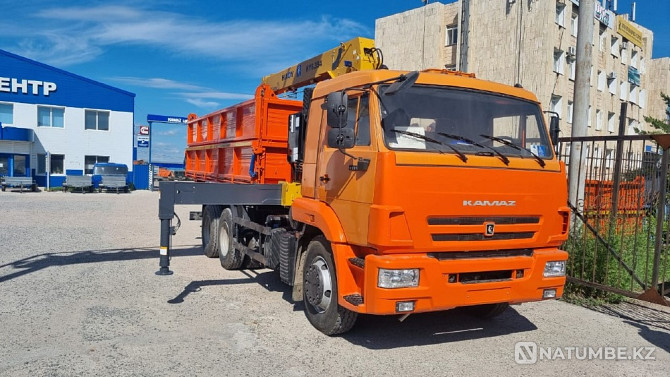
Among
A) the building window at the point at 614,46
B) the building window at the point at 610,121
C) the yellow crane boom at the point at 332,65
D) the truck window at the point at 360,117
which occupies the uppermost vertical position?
the building window at the point at 614,46

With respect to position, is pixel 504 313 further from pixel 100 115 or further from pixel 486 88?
pixel 100 115

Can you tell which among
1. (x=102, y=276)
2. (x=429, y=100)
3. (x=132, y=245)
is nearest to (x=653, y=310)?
(x=429, y=100)

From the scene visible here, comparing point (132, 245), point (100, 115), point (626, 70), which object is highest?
point (626, 70)

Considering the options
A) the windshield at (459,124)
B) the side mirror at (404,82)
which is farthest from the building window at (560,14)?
the side mirror at (404,82)

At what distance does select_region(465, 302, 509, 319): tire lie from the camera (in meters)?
6.11

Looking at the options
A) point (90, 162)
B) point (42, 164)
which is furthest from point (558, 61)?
point (42, 164)

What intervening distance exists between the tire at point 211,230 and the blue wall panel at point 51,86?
30.6 metres

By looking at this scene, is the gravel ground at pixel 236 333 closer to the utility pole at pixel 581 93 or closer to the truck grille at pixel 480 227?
the truck grille at pixel 480 227

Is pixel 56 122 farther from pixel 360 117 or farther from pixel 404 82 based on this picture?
pixel 404 82

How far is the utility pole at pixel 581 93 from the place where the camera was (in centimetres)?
778

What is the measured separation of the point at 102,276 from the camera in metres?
7.99

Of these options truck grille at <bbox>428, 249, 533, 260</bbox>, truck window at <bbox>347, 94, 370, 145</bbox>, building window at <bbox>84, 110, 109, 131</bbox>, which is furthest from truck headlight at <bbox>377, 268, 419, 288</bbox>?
building window at <bbox>84, 110, 109, 131</bbox>

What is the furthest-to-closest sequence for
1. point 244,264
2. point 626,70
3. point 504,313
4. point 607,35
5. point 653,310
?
point 626,70
point 607,35
point 244,264
point 653,310
point 504,313

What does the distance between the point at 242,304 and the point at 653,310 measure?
5581mm
